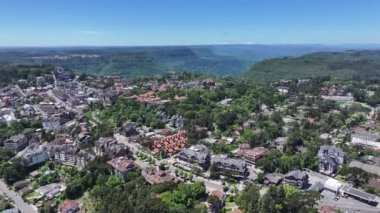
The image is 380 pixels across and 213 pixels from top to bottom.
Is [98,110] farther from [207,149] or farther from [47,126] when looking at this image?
[207,149]

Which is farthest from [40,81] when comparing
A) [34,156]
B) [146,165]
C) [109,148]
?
[146,165]

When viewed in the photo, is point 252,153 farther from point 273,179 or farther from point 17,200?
point 17,200

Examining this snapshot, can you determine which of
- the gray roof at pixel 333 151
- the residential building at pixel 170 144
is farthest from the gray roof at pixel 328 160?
the residential building at pixel 170 144

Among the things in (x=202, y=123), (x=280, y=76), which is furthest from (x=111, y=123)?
(x=280, y=76)

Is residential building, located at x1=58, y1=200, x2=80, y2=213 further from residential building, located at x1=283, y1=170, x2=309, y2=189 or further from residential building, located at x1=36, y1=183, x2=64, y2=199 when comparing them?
residential building, located at x1=283, y1=170, x2=309, y2=189

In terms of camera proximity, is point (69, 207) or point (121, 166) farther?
point (121, 166)
